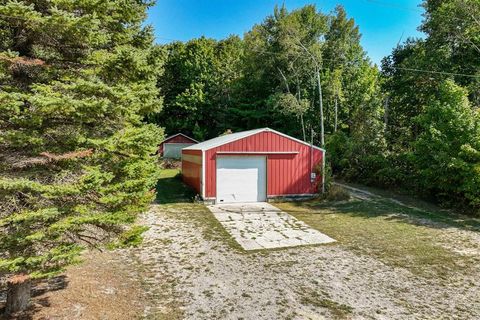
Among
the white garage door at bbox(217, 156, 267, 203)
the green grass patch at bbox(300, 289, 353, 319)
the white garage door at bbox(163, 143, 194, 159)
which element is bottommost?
the green grass patch at bbox(300, 289, 353, 319)

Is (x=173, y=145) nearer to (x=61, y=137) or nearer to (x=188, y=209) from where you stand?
(x=188, y=209)

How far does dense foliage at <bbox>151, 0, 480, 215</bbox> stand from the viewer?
37.7ft

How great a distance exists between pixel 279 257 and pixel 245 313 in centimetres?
234

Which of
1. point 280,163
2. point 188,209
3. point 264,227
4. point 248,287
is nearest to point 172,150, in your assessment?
point 280,163

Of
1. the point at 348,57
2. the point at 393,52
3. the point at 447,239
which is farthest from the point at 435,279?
the point at 348,57

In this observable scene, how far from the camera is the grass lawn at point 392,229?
6512 mm

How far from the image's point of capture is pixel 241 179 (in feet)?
41.1

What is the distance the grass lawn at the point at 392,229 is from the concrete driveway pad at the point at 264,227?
0.56m

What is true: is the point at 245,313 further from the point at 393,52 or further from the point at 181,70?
the point at 181,70

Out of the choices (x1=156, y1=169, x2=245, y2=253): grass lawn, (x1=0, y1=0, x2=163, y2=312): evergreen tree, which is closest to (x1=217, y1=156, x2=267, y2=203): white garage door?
(x1=156, y1=169, x2=245, y2=253): grass lawn

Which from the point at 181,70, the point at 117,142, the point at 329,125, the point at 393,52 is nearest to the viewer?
the point at 117,142

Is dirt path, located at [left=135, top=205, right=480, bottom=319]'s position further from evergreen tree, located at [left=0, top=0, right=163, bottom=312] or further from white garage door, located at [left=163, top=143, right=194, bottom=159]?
white garage door, located at [left=163, top=143, right=194, bottom=159]

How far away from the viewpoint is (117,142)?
12.5 feet

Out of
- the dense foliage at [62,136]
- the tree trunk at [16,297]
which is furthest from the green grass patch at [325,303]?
the tree trunk at [16,297]
